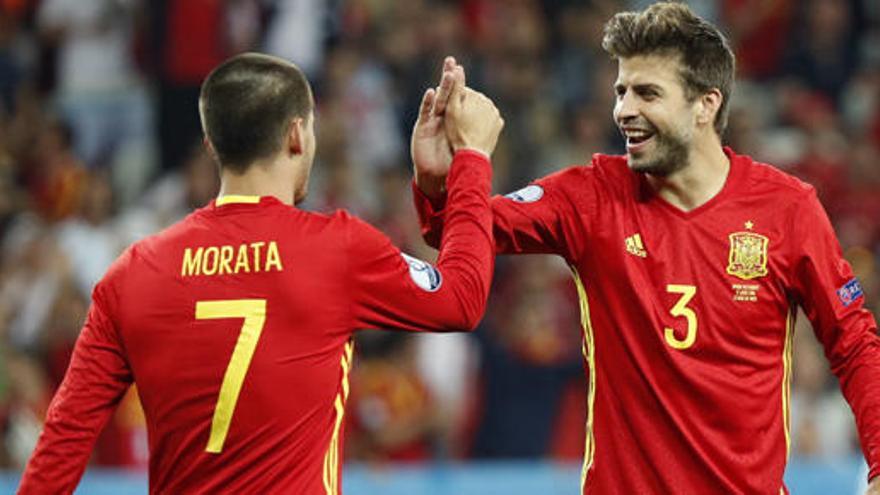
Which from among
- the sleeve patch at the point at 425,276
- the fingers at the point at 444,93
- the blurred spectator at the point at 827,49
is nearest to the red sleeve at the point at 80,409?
the sleeve patch at the point at 425,276

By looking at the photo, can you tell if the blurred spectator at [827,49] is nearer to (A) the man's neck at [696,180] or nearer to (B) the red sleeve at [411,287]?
(A) the man's neck at [696,180]

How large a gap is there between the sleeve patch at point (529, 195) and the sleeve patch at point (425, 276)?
73 cm

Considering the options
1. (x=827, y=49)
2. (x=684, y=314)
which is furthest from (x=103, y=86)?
(x=684, y=314)

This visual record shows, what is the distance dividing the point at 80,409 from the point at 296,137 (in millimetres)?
891

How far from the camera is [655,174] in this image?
5.29 metres

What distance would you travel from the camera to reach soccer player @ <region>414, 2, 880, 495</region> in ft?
16.9

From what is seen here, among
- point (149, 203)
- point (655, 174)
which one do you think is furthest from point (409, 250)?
point (655, 174)

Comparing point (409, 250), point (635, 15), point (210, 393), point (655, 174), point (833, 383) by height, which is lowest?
point (833, 383)

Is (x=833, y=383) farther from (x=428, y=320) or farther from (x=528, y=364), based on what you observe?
(x=428, y=320)

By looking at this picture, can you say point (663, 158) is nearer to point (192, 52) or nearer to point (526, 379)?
point (526, 379)

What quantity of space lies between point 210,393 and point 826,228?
1987 millimetres

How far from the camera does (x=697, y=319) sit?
5199mm

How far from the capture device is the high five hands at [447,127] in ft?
16.5

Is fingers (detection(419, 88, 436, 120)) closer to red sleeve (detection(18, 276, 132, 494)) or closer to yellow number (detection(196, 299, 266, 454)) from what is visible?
yellow number (detection(196, 299, 266, 454))
